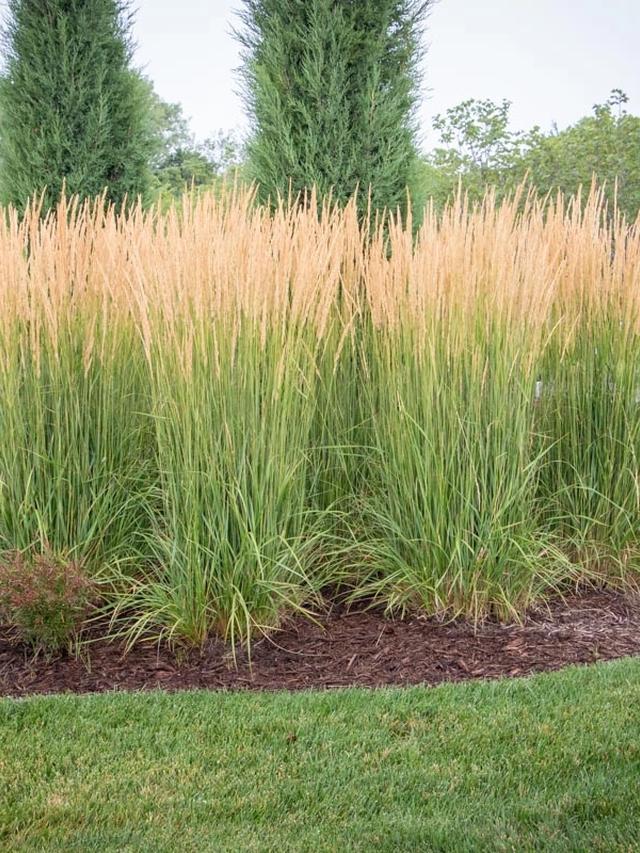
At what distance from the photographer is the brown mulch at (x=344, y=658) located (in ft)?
11.8

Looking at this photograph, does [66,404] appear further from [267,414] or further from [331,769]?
[331,769]

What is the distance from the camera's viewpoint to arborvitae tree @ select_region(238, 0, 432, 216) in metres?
7.11

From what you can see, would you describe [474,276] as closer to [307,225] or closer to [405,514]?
[307,225]

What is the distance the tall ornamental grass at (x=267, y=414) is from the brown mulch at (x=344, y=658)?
11 cm

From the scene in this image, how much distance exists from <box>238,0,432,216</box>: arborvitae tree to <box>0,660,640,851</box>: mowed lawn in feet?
15.0

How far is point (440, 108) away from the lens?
1770cm

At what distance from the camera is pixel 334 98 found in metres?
7.11

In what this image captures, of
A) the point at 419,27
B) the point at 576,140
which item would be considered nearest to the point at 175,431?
the point at 419,27

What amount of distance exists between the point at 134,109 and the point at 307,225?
4844mm

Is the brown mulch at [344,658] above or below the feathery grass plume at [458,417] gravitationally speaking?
below

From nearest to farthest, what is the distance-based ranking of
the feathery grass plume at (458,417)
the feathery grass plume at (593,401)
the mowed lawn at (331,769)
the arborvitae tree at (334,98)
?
1. the mowed lawn at (331,769)
2. the feathery grass plume at (458,417)
3. the feathery grass plume at (593,401)
4. the arborvitae tree at (334,98)

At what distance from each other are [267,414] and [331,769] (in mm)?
1422

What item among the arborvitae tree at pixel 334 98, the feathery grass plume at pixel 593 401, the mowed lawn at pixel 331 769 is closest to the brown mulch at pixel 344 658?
the mowed lawn at pixel 331 769

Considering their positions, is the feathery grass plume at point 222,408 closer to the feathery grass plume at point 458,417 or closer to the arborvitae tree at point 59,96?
the feathery grass plume at point 458,417
